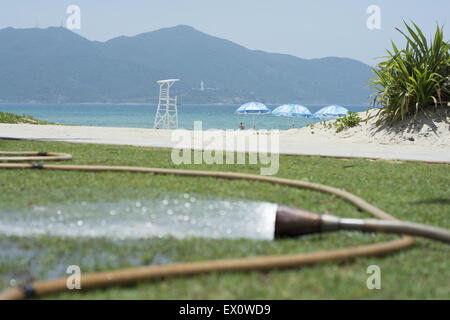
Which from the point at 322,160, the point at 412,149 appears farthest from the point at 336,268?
the point at 412,149

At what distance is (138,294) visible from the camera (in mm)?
2670

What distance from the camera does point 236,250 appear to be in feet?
11.3

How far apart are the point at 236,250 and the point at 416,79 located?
41.0 ft

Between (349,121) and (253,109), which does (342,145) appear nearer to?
(349,121)

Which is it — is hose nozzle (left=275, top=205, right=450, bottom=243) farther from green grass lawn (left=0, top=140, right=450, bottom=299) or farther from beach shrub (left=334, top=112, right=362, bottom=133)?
beach shrub (left=334, top=112, right=362, bottom=133)

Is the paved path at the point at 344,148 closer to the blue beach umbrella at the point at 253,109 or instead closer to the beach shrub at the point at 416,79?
the beach shrub at the point at 416,79

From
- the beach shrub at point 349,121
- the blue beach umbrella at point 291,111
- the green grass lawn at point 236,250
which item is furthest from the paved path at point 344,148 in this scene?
the blue beach umbrella at point 291,111

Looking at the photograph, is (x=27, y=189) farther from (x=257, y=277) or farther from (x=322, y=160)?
(x=322, y=160)

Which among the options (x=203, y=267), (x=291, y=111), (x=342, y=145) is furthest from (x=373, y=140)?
(x=291, y=111)

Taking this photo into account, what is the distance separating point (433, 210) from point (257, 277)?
2.81m

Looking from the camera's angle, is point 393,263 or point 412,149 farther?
point 412,149

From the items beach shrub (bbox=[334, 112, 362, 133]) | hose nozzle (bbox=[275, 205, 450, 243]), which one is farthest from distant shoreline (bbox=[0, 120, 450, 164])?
hose nozzle (bbox=[275, 205, 450, 243])

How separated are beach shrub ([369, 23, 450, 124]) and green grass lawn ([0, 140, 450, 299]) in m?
8.13

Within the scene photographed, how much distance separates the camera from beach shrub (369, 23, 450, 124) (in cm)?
1397
